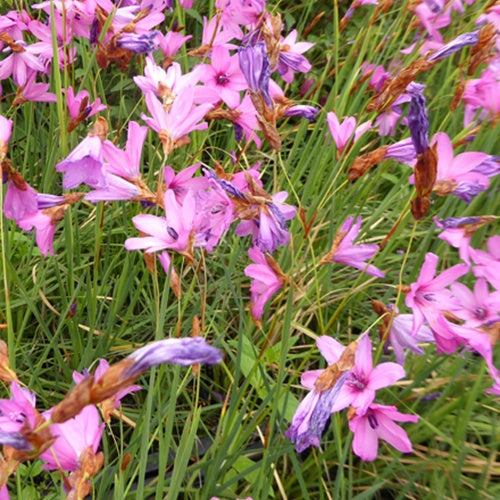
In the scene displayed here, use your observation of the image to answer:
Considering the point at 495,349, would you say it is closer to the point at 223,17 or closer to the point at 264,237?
the point at 264,237

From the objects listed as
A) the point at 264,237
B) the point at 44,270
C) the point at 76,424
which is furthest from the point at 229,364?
the point at 76,424

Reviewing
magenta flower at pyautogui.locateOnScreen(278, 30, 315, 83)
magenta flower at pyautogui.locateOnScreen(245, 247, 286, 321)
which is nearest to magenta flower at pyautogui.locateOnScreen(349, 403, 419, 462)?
magenta flower at pyautogui.locateOnScreen(245, 247, 286, 321)

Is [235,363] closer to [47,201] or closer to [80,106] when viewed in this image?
[47,201]

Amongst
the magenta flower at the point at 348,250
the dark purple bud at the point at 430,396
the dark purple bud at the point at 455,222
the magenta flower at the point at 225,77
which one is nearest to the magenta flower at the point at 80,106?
the magenta flower at the point at 225,77

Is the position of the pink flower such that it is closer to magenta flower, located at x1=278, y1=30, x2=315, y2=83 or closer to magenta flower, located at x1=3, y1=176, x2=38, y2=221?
magenta flower, located at x1=3, y1=176, x2=38, y2=221

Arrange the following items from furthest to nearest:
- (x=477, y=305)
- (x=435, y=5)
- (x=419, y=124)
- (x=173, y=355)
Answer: (x=435, y=5), (x=477, y=305), (x=419, y=124), (x=173, y=355)

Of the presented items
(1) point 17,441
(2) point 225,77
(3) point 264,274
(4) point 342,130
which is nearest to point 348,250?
(3) point 264,274
